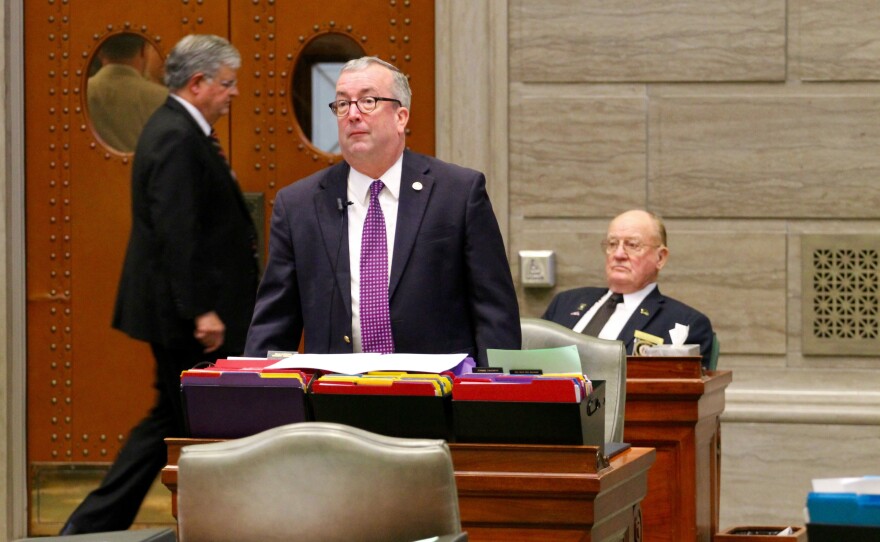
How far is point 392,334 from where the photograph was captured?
4055 millimetres

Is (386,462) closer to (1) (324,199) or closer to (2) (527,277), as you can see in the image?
(1) (324,199)

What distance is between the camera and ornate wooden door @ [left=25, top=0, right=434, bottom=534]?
680 cm

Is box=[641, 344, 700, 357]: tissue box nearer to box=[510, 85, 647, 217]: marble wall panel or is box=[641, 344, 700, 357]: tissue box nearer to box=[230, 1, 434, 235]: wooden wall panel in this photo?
box=[510, 85, 647, 217]: marble wall panel

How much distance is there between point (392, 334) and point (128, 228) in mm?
3113

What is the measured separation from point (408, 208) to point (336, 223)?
22cm

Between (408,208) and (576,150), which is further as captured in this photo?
(576,150)

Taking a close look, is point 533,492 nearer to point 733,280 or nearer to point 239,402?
point 239,402

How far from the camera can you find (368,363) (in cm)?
336

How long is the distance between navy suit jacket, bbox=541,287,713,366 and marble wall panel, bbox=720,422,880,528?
1.06 meters

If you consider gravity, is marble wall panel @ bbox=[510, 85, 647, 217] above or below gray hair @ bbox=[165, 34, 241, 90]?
below


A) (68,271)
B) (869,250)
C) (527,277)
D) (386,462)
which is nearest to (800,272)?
(869,250)

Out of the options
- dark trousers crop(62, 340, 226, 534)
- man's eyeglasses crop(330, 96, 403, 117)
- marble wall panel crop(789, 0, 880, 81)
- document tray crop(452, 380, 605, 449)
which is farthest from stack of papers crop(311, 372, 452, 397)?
marble wall panel crop(789, 0, 880, 81)

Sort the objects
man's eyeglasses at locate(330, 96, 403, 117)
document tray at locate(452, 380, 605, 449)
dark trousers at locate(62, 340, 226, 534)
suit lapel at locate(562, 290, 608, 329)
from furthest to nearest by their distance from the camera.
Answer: suit lapel at locate(562, 290, 608, 329) → dark trousers at locate(62, 340, 226, 534) → man's eyeglasses at locate(330, 96, 403, 117) → document tray at locate(452, 380, 605, 449)

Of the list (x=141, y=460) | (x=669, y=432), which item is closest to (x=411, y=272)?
(x=669, y=432)
